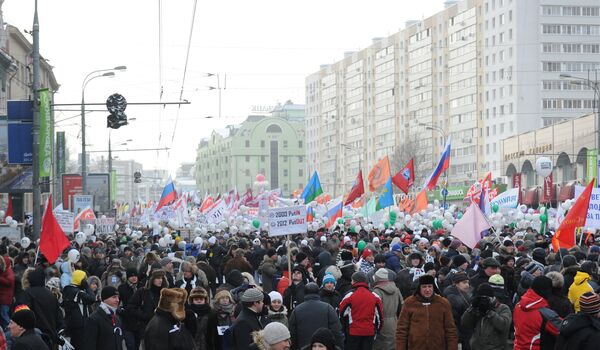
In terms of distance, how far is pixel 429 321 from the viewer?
11.1 metres

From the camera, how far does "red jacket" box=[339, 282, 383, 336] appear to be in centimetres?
1316

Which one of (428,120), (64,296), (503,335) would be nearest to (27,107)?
(64,296)

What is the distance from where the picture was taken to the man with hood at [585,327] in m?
9.12

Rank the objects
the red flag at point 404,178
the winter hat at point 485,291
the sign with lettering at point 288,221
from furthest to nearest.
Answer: the red flag at point 404,178
the sign with lettering at point 288,221
the winter hat at point 485,291

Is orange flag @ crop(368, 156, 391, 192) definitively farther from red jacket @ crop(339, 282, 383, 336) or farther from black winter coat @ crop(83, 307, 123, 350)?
black winter coat @ crop(83, 307, 123, 350)

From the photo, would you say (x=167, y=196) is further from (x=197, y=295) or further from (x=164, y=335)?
(x=164, y=335)

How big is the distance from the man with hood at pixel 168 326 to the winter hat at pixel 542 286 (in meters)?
3.17

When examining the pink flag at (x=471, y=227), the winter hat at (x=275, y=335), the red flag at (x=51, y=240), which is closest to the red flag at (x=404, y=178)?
the pink flag at (x=471, y=227)

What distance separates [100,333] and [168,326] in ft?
3.16

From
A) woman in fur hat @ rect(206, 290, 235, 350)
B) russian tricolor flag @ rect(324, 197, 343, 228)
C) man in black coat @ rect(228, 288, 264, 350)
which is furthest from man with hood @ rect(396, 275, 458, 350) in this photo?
russian tricolor flag @ rect(324, 197, 343, 228)

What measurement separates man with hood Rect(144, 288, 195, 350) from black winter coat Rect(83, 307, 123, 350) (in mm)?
793

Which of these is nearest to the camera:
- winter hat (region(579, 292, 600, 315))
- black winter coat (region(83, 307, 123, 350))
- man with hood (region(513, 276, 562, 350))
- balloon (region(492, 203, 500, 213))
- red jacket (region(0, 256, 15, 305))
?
winter hat (region(579, 292, 600, 315))

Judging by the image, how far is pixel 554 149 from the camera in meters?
77.1

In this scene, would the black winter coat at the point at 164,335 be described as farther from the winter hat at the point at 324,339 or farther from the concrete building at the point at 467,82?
the concrete building at the point at 467,82
